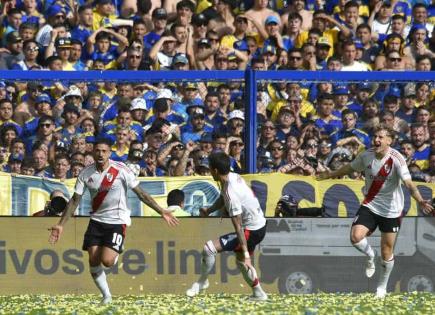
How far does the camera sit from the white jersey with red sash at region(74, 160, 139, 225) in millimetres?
12727

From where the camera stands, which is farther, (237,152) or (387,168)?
(237,152)

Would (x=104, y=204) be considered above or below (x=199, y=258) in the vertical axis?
above

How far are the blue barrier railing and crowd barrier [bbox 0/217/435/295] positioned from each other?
1227mm

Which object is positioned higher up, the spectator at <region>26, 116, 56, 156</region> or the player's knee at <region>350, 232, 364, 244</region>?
the spectator at <region>26, 116, 56, 156</region>

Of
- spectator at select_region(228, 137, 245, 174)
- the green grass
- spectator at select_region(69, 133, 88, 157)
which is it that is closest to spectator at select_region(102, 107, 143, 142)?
spectator at select_region(69, 133, 88, 157)

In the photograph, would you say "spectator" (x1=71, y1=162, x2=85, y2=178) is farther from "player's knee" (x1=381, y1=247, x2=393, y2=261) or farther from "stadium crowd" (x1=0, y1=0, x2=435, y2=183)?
"player's knee" (x1=381, y1=247, x2=393, y2=261)

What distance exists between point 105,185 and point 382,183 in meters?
3.37

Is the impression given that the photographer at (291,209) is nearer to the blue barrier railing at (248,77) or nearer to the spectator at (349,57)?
the blue barrier railing at (248,77)

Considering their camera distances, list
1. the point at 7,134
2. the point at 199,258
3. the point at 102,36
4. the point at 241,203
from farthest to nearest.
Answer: the point at 102,36 → the point at 199,258 → the point at 7,134 → the point at 241,203

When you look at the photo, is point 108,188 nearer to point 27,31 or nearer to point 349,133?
point 349,133

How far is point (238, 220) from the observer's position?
12.1m

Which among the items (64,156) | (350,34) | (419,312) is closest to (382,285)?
(419,312)

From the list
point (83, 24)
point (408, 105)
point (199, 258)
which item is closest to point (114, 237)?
point (199, 258)

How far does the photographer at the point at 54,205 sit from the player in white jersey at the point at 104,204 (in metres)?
2.54
